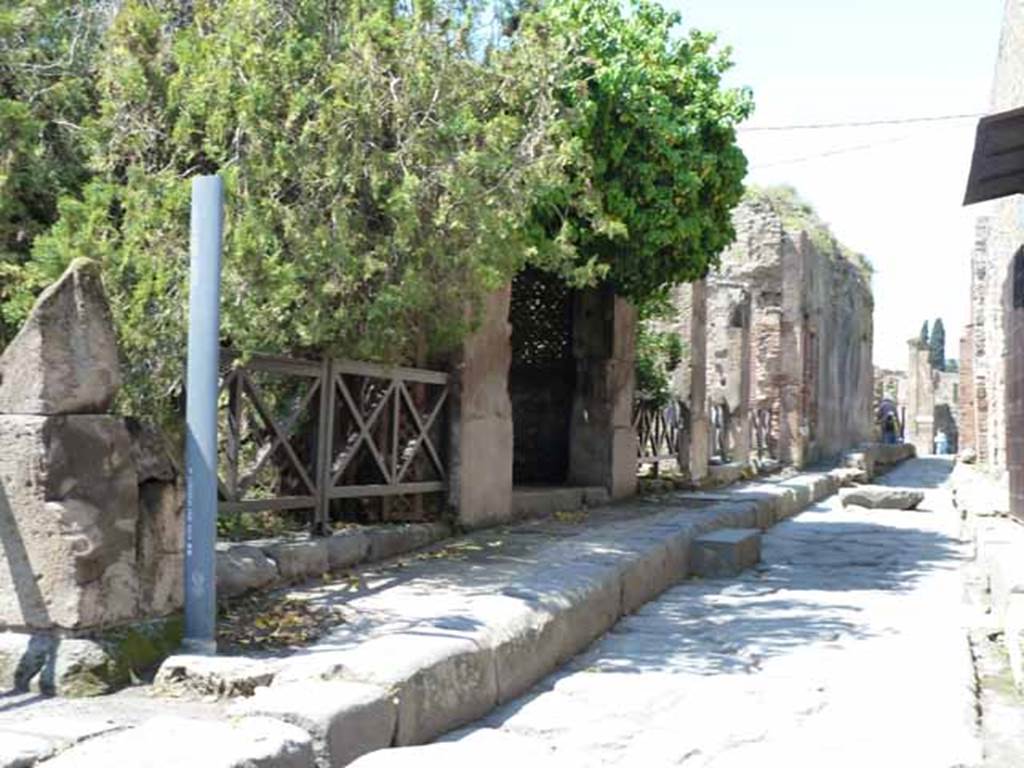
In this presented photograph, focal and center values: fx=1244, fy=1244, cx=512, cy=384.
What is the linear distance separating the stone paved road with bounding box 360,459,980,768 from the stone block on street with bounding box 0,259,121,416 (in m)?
1.91

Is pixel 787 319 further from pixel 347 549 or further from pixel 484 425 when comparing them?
pixel 347 549

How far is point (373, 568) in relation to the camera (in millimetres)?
7559

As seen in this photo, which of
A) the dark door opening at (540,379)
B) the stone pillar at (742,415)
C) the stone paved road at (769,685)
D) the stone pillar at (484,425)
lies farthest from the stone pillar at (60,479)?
the stone pillar at (742,415)

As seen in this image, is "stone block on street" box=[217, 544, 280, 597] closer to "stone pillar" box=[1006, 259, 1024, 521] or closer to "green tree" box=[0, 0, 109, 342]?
"green tree" box=[0, 0, 109, 342]

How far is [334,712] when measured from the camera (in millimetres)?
3877

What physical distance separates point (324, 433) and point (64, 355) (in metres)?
3.05

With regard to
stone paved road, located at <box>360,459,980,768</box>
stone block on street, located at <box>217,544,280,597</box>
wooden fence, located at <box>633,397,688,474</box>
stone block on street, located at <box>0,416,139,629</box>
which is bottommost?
stone paved road, located at <box>360,459,980,768</box>

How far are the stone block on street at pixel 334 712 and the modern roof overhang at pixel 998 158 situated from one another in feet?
19.0

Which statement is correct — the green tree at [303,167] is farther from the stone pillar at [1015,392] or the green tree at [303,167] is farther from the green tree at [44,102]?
the stone pillar at [1015,392]

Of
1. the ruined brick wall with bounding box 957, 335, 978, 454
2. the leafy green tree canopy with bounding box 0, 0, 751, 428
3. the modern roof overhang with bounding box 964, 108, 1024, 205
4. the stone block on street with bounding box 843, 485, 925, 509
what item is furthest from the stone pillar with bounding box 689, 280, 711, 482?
the ruined brick wall with bounding box 957, 335, 978, 454

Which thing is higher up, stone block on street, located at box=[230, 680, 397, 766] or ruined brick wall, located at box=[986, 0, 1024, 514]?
ruined brick wall, located at box=[986, 0, 1024, 514]

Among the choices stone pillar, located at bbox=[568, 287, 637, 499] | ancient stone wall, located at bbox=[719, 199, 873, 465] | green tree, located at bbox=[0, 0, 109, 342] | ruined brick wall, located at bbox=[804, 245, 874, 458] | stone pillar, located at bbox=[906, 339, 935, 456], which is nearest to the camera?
green tree, located at bbox=[0, 0, 109, 342]

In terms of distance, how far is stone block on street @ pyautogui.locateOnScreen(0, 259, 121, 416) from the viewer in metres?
4.62

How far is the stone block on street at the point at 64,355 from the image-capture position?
15.1 ft
